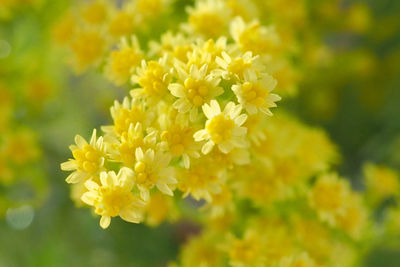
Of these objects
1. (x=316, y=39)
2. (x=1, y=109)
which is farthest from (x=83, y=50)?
(x=316, y=39)

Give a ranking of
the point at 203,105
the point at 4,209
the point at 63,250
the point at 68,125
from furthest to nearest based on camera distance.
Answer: the point at 68,125 < the point at 63,250 < the point at 4,209 < the point at 203,105

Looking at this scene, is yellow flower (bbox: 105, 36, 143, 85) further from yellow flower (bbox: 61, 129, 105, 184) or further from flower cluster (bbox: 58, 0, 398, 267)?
yellow flower (bbox: 61, 129, 105, 184)

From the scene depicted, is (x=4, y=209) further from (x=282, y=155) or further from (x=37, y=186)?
(x=282, y=155)

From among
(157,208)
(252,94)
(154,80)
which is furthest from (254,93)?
(157,208)

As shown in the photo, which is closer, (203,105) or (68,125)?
(203,105)

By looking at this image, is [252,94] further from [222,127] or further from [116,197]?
[116,197]

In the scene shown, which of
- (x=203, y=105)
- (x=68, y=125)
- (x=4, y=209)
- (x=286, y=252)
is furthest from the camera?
(x=68, y=125)

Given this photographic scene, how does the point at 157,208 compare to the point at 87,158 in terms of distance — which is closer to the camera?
the point at 87,158

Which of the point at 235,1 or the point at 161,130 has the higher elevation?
the point at 235,1
